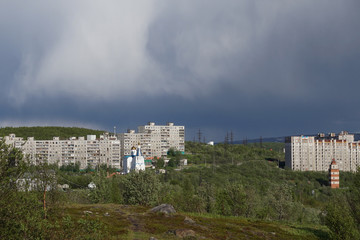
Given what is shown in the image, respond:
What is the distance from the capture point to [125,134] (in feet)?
511

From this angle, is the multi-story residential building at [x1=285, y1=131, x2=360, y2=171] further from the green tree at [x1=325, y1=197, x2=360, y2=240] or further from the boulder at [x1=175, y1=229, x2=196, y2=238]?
the boulder at [x1=175, y1=229, x2=196, y2=238]

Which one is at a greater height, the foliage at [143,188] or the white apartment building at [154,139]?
the white apartment building at [154,139]

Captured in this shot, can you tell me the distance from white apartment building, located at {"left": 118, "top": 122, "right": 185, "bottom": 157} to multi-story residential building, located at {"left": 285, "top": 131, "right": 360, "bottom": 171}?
50.8 m

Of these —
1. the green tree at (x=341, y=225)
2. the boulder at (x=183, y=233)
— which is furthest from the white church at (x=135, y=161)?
the green tree at (x=341, y=225)

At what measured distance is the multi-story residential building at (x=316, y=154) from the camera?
14312cm

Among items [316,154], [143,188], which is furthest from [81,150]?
[143,188]

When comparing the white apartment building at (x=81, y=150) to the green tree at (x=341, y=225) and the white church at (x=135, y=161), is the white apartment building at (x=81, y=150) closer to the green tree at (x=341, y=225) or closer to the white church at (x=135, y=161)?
the white church at (x=135, y=161)

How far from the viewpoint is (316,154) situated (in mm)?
145375

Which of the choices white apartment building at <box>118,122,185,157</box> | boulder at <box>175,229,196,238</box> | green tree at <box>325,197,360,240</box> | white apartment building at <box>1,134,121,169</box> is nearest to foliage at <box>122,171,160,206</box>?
boulder at <box>175,229,196,238</box>

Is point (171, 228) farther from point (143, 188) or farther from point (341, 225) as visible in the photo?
point (143, 188)

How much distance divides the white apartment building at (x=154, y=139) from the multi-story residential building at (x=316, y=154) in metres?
50.8

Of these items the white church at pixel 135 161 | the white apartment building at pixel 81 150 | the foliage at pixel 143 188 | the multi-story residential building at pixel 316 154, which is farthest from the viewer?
the multi-story residential building at pixel 316 154

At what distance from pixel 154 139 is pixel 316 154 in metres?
67.8

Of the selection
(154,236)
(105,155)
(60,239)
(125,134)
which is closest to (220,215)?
(154,236)
